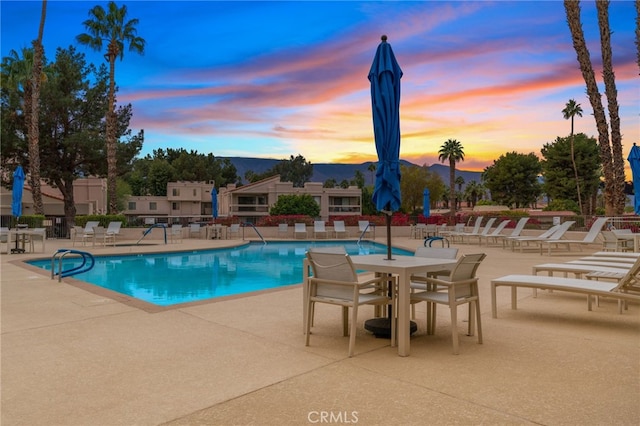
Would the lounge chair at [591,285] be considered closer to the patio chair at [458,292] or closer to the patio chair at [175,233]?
the patio chair at [458,292]

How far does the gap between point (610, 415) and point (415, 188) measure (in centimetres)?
5746

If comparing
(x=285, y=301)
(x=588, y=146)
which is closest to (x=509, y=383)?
(x=285, y=301)

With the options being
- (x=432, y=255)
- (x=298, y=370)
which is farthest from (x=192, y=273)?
(x=298, y=370)

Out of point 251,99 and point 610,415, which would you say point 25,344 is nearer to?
point 610,415

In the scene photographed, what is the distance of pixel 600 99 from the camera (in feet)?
51.6

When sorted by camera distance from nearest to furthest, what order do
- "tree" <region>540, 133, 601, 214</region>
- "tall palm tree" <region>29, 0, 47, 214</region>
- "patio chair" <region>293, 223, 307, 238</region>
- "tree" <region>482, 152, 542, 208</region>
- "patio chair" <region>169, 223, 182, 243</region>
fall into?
"patio chair" <region>169, 223, 182, 243</region>
"tall palm tree" <region>29, 0, 47, 214</region>
"patio chair" <region>293, 223, 307, 238</region>
"tree" <region>540, 133, 601, 214</region>
"tree" <region>482, 152, 542, 208</region>

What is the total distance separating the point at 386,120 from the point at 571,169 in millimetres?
47825

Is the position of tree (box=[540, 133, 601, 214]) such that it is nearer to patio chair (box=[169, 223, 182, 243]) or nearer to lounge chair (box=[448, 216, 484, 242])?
lounge chair (box=[448, 216, 484, 242])

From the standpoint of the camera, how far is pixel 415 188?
5869 cm

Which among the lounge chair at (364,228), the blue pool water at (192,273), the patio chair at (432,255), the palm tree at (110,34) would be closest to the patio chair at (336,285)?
the patio chair at (432,255)

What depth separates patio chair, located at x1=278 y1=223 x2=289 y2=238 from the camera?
70.4 ft

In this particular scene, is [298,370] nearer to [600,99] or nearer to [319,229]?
[600,99]

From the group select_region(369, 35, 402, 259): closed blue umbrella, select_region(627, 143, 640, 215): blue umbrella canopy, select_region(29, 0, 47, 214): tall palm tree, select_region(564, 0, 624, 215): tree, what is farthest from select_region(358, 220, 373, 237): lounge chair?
select_region(369, 35, 402, 259): closed blue umbrella

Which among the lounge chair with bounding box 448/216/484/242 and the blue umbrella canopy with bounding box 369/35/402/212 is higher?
the blue umbrella canopy with bounding box 369/35/402/212
